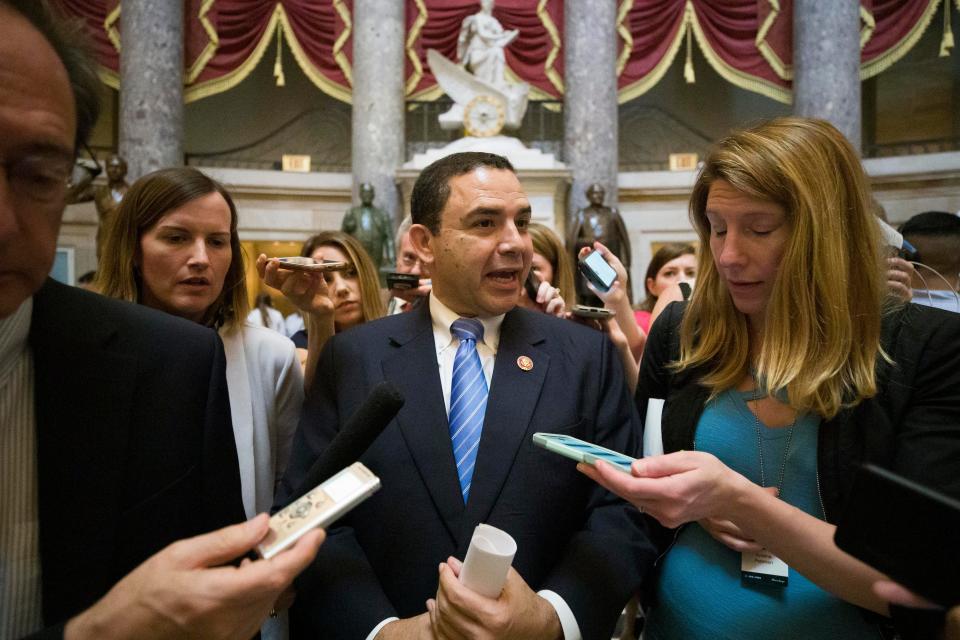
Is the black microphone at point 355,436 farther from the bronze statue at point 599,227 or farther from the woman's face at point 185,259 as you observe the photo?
the bronze statue at point 599,227

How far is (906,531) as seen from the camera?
2.98ft

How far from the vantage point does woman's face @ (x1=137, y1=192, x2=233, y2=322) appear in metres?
1.92

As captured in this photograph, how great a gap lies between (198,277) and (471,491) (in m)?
1.00

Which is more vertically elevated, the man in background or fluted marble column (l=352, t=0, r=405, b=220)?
fluted marble column (l=352, t=0, r=405, b=220)

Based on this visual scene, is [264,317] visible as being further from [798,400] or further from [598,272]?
[798,400]

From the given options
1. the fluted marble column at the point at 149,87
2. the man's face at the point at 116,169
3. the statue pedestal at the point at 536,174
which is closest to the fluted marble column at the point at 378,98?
the statue pedestal at the point at 536,174

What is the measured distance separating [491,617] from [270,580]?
1.87ft

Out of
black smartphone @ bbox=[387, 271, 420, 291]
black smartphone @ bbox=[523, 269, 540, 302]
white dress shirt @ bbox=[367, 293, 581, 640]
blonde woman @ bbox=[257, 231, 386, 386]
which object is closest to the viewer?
white dress shirt @ bbox=[367, 293, 581, 640]

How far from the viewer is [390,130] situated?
9.47 metres

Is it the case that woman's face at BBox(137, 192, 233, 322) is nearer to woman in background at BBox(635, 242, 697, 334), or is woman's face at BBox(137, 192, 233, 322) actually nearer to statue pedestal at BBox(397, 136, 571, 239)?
woman in background at BBox(635, 242, 697, 334)

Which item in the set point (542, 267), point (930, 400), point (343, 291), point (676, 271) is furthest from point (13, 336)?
point (676, 271)

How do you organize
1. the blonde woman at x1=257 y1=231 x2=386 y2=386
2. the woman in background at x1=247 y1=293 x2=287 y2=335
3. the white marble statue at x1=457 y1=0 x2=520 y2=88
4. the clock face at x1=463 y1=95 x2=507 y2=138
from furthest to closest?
the white marble statue at x1=457 y1=0 x2=520 y2=88 → the clock face at x1=463 y1=95 x2=507 y2=138 → the woman in background at x1=247 y1=293 x2=287 y2=335 → the blonde woman at x1=257 y1=231 x2=386 y2=386

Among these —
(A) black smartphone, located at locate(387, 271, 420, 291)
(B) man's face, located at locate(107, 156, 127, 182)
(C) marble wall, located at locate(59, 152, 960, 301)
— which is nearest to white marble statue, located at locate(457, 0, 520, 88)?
(C) marble wall, located at locate(59, 152, 960, 301)

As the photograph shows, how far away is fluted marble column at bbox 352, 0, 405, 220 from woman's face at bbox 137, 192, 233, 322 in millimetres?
7402
